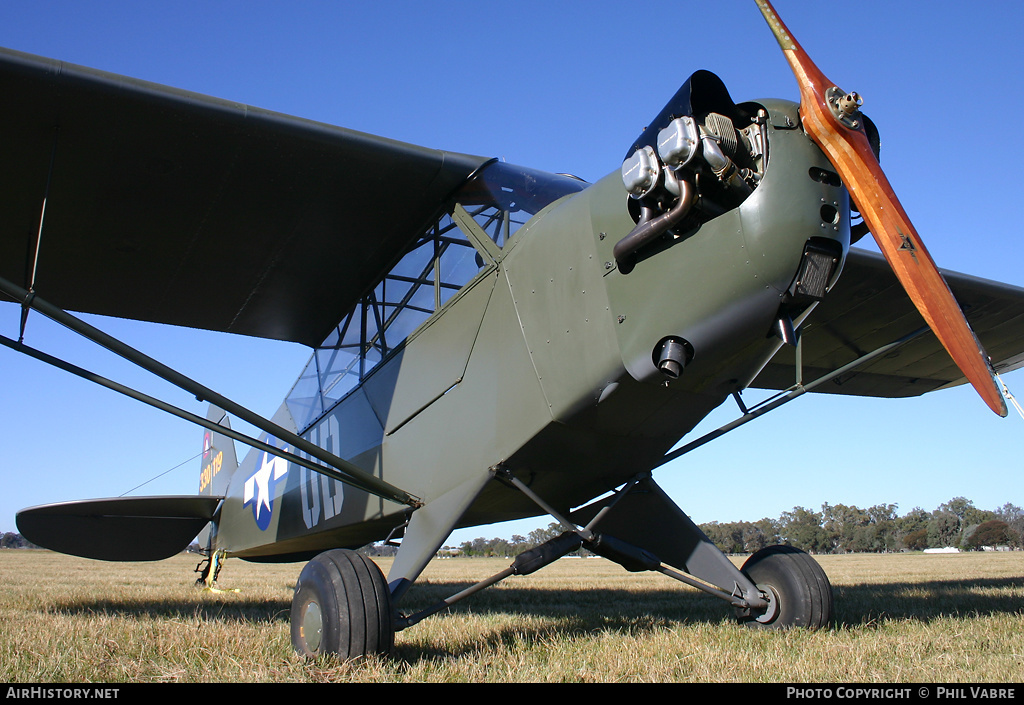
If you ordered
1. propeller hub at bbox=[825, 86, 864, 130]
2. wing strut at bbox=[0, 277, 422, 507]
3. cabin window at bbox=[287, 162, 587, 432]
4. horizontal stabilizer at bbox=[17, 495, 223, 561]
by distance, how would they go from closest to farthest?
propeller hub at bbox=[825, 86, 864, 130], wing strut at bbox=[0, 277, 422, 507], cabin window at bbox=[287, 162, 587, 432], horizontal stabilizer at bbox=[17, 495, 223, 561]

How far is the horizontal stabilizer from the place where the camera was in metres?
6.90

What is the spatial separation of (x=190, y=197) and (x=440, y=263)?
71.9 inches

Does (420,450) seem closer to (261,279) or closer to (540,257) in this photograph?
(540,257)

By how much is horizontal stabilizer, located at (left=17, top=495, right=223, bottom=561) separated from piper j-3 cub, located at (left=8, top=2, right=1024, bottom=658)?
46 mm

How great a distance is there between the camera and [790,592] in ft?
15.3

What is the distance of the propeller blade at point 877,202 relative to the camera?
3.10m

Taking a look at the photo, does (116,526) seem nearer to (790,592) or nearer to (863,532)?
(790,592)

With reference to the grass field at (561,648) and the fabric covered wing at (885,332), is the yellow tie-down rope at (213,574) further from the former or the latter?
the fabric covered wing at (885,332)

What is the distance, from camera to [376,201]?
16.8 feet

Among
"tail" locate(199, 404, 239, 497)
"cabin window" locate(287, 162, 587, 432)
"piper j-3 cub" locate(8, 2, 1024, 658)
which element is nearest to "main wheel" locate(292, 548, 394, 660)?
"piper j-3 cub" locate(8, 2, 1024, 658)

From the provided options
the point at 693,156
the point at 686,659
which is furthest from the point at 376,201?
the point at 686,659

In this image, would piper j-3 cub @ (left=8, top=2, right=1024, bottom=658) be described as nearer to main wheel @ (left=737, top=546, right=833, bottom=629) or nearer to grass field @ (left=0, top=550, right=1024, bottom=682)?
main wheel @ (left=737, top=546, right=833, bottom=629)

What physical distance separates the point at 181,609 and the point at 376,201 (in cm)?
422

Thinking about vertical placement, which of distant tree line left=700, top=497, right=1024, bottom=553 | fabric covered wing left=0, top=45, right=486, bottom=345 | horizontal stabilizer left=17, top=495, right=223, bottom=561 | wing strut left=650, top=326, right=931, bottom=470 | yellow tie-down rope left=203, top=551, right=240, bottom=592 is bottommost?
distant tree line left=700, top=497, right=1024, bottom=553
